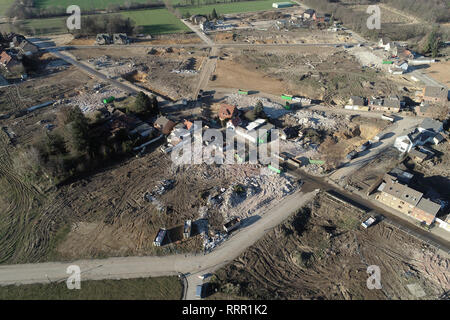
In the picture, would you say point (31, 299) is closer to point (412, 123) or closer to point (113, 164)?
point (113, 164)

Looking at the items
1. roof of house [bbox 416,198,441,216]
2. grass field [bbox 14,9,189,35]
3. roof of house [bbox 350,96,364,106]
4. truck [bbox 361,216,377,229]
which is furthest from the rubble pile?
grass field [bbox 14,9,189,35]

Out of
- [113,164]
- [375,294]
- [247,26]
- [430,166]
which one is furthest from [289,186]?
[247,26]

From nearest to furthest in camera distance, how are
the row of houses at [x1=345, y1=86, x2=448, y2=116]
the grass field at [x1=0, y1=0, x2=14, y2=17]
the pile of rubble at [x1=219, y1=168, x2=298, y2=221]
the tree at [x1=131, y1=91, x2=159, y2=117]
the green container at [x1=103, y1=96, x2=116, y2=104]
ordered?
the pile of rubble at [x1=219, y1=168, x2=298, y2=221]
the tree at [x1=131, y1=91, x2=159, y2=117]
the row of houses at [x1=345, y1=86, x2=448, y2=116]
the green container at [x1=103, y1=96, x2=116, y2=104]
the grass field at [x1=0, y1=0, x2=14, y2=17]

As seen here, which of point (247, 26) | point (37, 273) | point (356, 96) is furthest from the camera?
point (247, 26)

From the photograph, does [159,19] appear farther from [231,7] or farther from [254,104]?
[254,104]

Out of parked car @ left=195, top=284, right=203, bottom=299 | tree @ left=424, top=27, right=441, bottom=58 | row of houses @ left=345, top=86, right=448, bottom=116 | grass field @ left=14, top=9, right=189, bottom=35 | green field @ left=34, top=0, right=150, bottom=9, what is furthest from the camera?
green field @ left=34, top=0, right=150, bottom=9

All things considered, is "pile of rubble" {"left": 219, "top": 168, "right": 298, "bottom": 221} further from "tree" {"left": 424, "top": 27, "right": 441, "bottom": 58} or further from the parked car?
"tree" {"left": 424, "top": 27, "right": 441, "bottom": 58}
